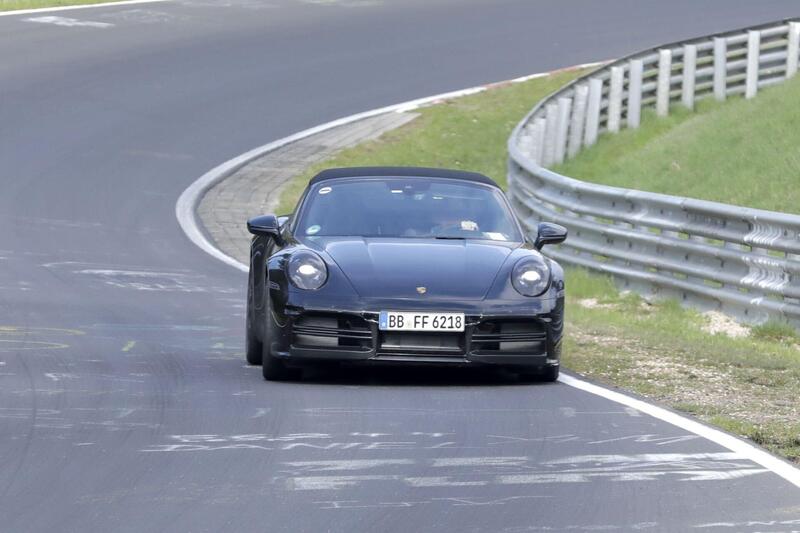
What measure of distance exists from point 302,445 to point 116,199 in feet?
43.5

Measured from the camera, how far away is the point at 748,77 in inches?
991

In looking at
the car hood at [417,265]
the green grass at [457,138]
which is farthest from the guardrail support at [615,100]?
the car hood at [417,265]

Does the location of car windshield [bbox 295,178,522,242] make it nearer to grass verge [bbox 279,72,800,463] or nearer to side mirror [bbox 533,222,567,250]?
side mirror [bbox 533,222,567,250]

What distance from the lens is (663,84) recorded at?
2477 cm

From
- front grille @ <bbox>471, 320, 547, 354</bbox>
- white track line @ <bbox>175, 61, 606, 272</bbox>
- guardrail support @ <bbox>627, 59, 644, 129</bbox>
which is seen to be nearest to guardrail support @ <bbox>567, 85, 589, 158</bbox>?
guardrail support @ <bbox>627, 59, 644, 129</bbox>

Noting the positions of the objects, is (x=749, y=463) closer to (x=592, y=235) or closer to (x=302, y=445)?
(x=302, y=445)

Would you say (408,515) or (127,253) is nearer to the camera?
(408,515)

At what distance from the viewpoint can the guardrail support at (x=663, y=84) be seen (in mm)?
24438

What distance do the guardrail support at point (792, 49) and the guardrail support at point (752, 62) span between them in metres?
0.45

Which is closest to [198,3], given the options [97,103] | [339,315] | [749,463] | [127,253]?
[97,103]

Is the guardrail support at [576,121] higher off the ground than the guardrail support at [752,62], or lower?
lower

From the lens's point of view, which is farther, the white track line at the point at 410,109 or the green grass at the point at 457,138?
the green grass at the point at 457,138

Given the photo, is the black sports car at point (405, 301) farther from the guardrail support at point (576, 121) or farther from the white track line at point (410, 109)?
the guardrail support at point (576, 121)

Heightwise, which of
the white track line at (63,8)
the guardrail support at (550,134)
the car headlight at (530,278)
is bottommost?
the guardrail support at (550,134)
